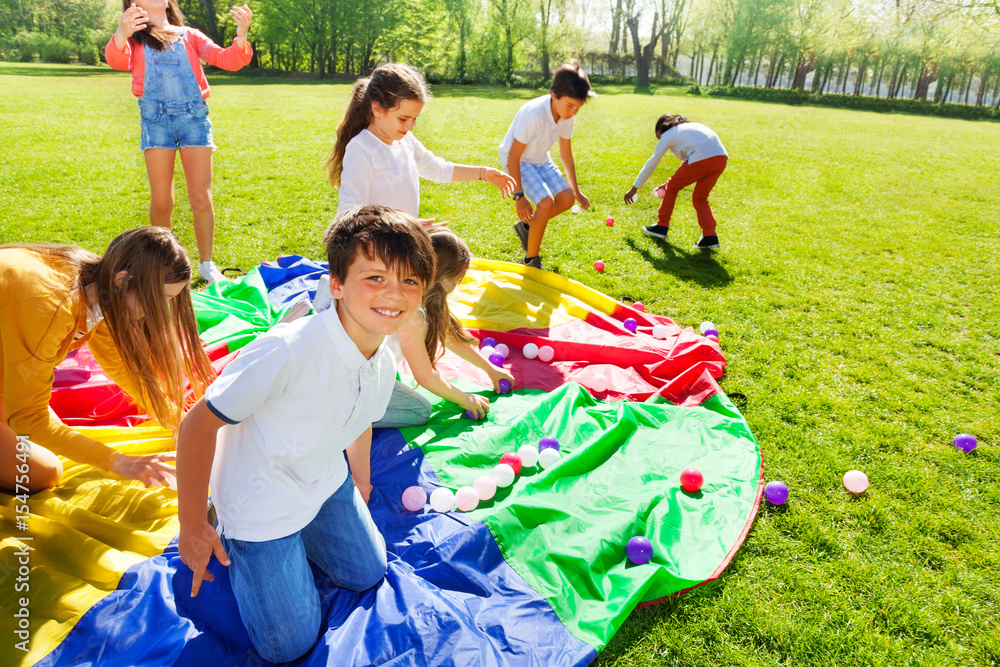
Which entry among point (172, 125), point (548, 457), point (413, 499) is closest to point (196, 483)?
point (413, 499)

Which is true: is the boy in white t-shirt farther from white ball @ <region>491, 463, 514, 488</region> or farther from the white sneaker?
white ball @ <region>491, 463, 514, 488</region>

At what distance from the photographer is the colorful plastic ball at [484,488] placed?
10.6 feet

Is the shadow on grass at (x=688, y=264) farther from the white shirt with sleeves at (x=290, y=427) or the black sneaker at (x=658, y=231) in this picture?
the white shirt with sleeves at (x=290, y=427)

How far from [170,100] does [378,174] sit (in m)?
1.96

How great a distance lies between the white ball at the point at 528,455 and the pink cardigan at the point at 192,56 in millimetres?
3778

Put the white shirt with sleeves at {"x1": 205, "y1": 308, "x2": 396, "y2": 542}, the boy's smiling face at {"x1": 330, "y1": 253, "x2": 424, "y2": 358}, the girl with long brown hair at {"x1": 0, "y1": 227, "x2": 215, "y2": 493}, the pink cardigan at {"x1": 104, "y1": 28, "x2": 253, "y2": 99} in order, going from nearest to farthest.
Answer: the white shirt with sleeves at {"x1": 205, "y1": 308, "x2": 396, "y2": 542}
the boy's smiling face at {"x1": 330, "y1": 253, "x2": 424, "y2": 358}
the girl with long brown hair at {"x1": 0, "y1": 227, "x2": 215, "y2": 493}
the pink cardigan at {"x1": 104, "y1": 28, "x2": 253, "y2": 99}

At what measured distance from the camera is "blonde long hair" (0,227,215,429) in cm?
270

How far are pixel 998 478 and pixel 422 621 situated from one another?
337cm

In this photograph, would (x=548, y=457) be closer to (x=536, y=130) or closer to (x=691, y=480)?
(x=691, y=480)

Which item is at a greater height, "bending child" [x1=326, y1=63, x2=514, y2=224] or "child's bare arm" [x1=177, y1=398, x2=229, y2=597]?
"bending child" [x1=326, y1=63, x2=514, y2=224]

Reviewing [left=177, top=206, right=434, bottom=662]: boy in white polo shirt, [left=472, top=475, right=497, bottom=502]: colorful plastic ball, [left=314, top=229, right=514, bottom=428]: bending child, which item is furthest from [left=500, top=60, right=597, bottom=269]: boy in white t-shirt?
[left=177, top=206, right=434, bottom=662]: boy in white polo shirt

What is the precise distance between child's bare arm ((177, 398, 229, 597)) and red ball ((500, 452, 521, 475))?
160 centimetres

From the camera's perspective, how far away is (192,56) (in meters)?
5.07

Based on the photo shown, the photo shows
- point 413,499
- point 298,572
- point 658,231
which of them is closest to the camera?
point 298,572
